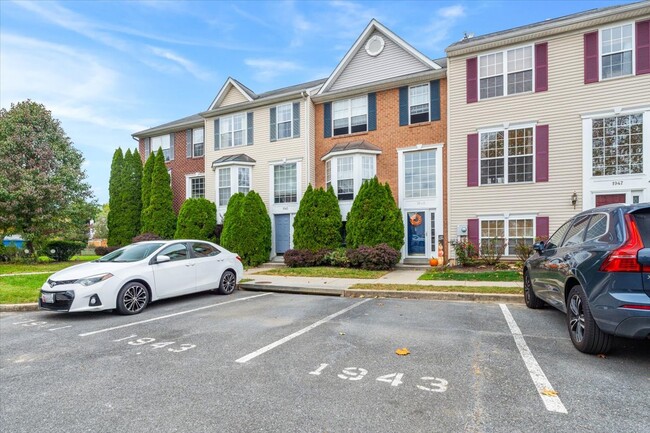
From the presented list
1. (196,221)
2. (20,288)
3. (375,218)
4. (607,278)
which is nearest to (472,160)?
(375,218)

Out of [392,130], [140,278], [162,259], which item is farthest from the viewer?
[392,130]

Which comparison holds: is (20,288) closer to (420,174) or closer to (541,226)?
(420,174)

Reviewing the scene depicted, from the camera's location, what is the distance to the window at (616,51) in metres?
12.2

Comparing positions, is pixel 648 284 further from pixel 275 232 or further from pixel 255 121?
pixel 255 121

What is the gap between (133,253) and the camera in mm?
8336

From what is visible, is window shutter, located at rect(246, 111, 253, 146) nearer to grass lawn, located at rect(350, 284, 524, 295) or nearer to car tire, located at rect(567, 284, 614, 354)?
grass lawn, located at rect(350, 284, 524, 295)

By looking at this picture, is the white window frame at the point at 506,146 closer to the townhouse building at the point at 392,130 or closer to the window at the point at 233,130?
the townhouse building at the point at 392,130

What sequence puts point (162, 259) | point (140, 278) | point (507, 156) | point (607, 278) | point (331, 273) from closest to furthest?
point (607, 278)
point (140, 278)
point (162, 259)
point (331, 273)
point (507, 156)

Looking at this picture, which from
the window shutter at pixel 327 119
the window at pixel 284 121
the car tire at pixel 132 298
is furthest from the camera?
the window at pixel 284 121

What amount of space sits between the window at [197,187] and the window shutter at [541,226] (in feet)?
56.0

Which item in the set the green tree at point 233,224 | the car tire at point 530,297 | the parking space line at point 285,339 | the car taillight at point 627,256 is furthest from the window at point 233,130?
the car taillight at point 627,256

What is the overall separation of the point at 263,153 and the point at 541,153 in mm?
12414

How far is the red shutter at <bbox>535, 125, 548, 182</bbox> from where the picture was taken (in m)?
13.2

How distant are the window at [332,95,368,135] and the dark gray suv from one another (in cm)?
1276
